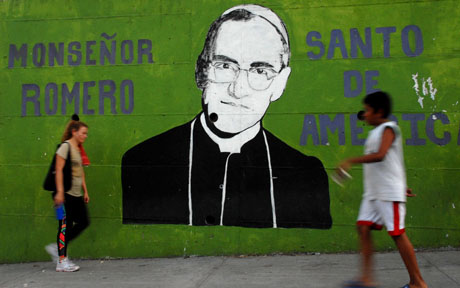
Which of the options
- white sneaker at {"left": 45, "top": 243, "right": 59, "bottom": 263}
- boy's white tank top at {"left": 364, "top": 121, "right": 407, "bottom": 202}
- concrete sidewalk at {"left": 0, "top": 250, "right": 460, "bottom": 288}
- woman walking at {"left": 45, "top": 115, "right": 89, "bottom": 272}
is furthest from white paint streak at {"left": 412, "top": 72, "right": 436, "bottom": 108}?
white sneaker at {"left": 45, "top": 243, "right": 59, "bottom": 263}

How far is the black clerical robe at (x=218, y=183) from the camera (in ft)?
18.0

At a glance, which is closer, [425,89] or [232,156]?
[425,89]

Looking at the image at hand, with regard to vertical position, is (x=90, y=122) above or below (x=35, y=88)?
below

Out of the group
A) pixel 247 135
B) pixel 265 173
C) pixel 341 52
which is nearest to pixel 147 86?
pixel 247 135

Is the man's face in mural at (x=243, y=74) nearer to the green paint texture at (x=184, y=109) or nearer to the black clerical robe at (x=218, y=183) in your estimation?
the green paint texture at (x=184, y=109)

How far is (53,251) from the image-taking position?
5.68 meters

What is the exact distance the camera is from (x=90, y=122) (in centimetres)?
584

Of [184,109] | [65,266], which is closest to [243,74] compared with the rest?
[184,109]

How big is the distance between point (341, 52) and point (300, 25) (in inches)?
23.3

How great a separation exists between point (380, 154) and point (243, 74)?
2488 mm

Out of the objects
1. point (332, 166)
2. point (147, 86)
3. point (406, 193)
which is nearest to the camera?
point (406, 193)

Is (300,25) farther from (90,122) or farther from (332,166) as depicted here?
(90,122)

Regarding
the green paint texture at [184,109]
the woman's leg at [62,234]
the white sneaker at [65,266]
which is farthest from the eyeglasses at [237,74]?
the white sneaker at [65,266]

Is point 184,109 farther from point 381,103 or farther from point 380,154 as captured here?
point 380,154
